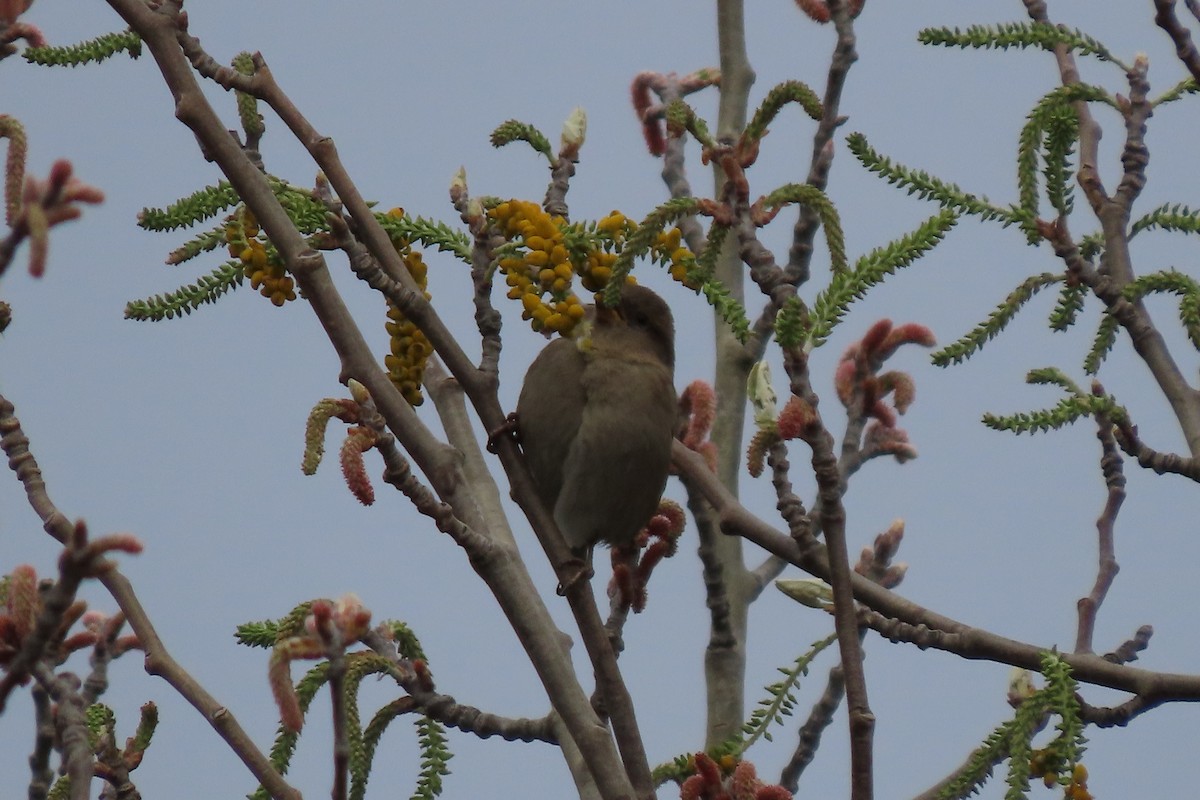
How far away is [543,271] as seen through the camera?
2727 mm

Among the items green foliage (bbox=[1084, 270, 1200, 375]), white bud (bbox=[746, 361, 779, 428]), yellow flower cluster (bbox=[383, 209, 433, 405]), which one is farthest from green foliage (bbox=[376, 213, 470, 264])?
green foliage (bbox=[1084, 270, 1200, 375])

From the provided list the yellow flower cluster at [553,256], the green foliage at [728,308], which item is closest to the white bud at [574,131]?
the yellow flower cluster at [553,256]

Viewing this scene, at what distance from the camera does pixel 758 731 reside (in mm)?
2848

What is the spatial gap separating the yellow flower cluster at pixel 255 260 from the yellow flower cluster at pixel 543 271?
42 centimetres

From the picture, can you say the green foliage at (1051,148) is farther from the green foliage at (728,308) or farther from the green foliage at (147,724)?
the green foliage at (147,724)

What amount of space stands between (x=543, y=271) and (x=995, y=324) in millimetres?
897

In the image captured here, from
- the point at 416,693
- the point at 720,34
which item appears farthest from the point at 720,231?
the point at 720,34

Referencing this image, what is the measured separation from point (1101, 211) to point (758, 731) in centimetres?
134

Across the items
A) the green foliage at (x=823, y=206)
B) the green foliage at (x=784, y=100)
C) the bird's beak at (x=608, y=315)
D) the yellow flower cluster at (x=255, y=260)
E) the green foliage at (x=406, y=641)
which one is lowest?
the green foliage at (x=406, y=641)

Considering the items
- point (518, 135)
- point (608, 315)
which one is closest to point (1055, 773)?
point (518, 135)

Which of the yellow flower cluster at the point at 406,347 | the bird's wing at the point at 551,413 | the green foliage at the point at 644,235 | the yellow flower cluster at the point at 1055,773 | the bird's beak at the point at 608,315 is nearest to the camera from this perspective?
the yellow flower cluster at the point at 1055,773

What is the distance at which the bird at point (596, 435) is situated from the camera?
13.3 feet

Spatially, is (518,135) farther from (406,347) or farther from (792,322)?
(792,322)

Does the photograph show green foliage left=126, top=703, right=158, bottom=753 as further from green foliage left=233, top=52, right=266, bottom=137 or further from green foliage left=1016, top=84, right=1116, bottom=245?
green foliage left=1016, top=84, right=1116, bottom=245
